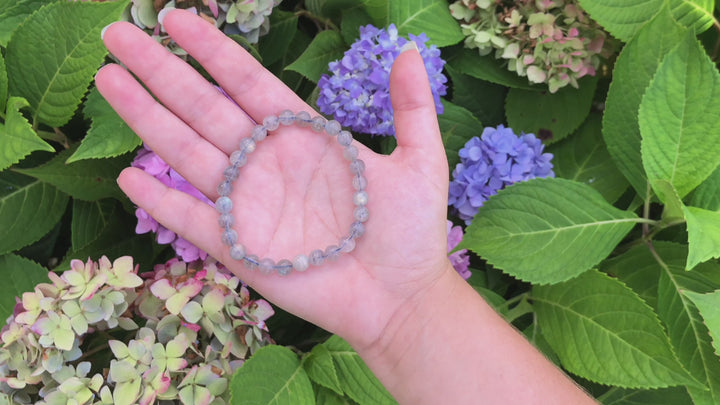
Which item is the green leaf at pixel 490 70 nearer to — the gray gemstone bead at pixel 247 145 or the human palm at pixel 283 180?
the human palm at pixel 283 180

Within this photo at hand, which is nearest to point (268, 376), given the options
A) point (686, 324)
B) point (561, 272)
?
point (561, 272)

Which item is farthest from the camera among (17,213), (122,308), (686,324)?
(17,213)

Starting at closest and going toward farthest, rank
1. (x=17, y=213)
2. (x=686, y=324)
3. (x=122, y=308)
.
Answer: (x=122, y=308) → (x=686, y=324) → (x=17, y=213)

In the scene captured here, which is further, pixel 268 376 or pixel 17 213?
pixel 17 213

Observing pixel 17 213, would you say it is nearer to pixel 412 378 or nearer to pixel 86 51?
pixel 86 51

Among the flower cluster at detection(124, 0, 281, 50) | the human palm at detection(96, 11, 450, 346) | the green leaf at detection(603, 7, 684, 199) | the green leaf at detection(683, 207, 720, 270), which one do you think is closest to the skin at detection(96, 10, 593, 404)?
the human palm at detection(96, 11, 450, 346)

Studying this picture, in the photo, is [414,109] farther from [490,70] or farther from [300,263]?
[490,70]

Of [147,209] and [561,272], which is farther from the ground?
[147,209]

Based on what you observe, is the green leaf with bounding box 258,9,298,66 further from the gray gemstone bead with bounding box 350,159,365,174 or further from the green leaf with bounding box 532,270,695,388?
the green leaf with bounding box 532,270,695,388
